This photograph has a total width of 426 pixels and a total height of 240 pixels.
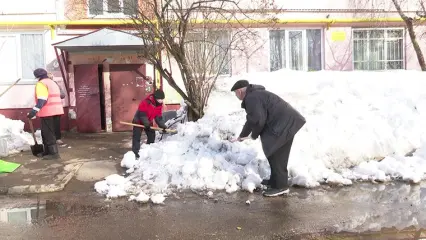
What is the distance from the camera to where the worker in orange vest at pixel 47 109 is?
26.2 feet

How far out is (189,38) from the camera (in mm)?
8961

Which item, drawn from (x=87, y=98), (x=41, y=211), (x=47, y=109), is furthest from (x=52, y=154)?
(x=87, y=98)

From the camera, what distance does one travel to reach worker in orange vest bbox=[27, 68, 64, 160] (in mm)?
7988

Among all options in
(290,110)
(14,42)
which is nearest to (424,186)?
(290,110)

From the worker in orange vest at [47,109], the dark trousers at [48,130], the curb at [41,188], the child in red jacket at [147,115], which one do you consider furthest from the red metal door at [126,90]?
the curb at [41,188]

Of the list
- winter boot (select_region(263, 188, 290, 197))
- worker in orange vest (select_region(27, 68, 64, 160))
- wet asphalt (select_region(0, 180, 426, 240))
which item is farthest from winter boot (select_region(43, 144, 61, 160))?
winter boot (select_region(263, 188, 290, 197))

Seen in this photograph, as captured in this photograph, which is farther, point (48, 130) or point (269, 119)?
point (48, 130)

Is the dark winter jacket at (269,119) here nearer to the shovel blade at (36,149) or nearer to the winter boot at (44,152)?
the winter boot at (44,152)

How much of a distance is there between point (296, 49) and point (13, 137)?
29.1 ft

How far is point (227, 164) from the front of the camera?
22.0 ft

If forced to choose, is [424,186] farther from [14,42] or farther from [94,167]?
[14,42]

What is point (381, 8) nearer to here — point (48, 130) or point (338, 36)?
point (338, 36)

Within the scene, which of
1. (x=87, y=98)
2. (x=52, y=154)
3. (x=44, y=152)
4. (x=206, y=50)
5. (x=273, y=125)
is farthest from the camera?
(x=87, y=98)

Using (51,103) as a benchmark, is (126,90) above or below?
above
